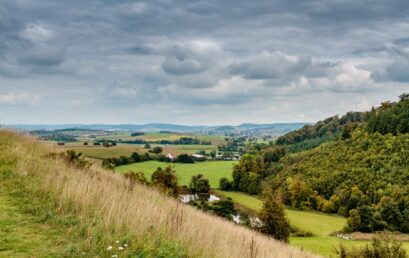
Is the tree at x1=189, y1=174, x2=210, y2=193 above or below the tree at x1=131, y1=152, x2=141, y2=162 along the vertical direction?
below

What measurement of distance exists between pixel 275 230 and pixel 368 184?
233 feet

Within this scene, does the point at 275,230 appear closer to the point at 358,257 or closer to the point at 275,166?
the point at 358,257

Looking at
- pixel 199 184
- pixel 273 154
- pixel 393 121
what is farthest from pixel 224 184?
pixel 393 121

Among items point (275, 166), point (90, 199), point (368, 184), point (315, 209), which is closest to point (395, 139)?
point (368, 184)

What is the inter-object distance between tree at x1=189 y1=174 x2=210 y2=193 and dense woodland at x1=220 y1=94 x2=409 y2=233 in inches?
414

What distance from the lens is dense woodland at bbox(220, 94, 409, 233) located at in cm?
8256

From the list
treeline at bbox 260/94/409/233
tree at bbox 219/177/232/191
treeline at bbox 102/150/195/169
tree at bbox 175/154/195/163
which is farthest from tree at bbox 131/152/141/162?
treeline at bbox 260/94/409/233

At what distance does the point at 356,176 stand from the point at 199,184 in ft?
141

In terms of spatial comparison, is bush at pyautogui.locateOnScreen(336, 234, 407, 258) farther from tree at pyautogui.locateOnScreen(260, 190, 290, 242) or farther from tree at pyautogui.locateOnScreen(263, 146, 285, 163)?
tree at pyautogui.locateOnScreen(263, 146, 285, 163)

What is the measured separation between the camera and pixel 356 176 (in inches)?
4203

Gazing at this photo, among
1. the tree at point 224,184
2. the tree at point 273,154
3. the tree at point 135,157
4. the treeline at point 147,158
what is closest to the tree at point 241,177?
the tree at point 224,184

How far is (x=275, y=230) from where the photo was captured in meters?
40.0

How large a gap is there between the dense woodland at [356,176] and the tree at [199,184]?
1051cm

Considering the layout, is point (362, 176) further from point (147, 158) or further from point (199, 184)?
point (147, 158)
